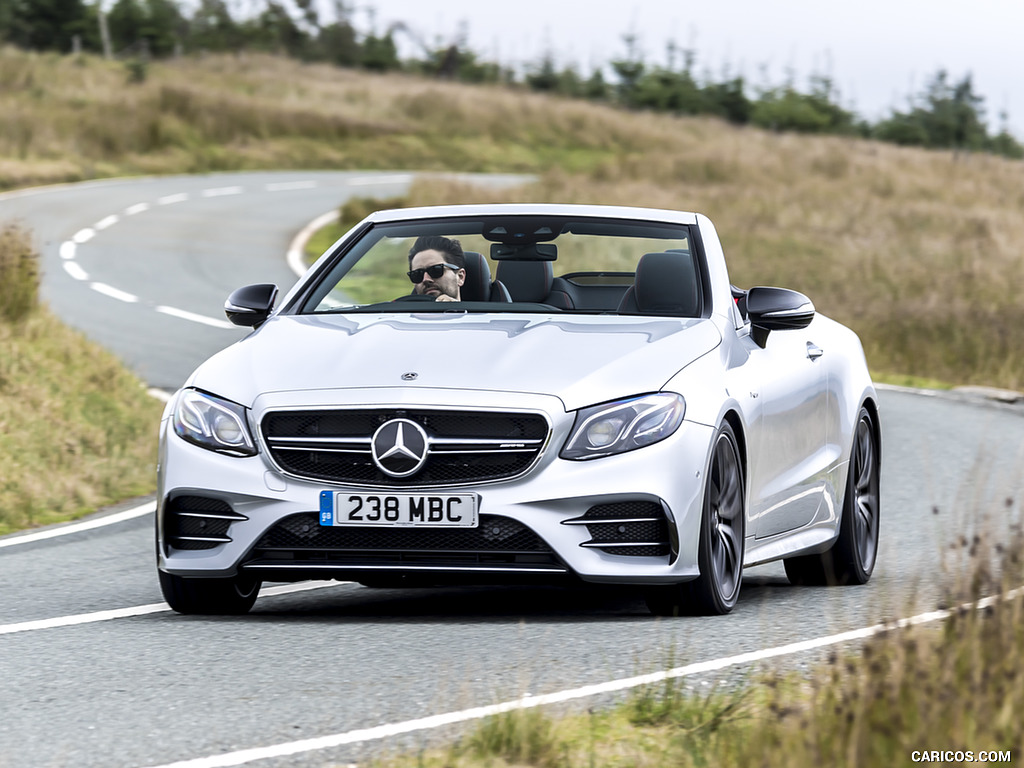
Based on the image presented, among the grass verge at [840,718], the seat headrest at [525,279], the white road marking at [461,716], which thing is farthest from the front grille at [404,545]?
the seat headrest at [525,279]

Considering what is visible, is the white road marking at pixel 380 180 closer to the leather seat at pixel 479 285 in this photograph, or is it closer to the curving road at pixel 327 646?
the curving road at pixel 327 646

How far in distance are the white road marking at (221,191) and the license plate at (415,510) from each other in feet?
105

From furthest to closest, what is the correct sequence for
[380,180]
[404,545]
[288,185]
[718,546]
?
[380,180]
[288,185]
[718,546]
[404,545]

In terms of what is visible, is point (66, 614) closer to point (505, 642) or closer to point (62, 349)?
point (505, 642)

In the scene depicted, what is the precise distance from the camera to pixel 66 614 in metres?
7.02

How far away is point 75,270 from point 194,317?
14.8ft

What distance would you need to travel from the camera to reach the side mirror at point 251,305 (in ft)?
24.5

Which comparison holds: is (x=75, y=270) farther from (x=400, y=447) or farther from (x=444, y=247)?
(x=400, y=447)

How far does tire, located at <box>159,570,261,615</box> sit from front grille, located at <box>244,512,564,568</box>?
1.70 ft

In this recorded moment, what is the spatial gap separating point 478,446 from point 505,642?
2.12 feet

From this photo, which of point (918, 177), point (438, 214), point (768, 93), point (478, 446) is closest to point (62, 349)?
point (438, 214)

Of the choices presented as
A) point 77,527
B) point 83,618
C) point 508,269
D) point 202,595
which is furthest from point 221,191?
point 202,595

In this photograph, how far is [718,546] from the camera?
21.3ft

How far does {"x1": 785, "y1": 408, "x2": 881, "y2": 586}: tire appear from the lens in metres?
8.12
